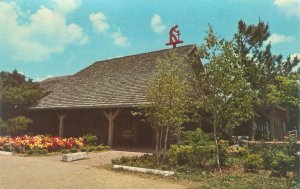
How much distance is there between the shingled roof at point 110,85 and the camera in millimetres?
20484

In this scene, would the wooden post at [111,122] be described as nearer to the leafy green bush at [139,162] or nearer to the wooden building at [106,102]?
the wooden building at [106,102]

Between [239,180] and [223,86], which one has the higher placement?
[223,86]

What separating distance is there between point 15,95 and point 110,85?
7.41m

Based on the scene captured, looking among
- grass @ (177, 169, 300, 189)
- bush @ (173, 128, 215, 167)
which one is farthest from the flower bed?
grass @ (177, 169, 300, 189)

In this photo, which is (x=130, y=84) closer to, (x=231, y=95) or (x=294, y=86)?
(x=231, y=95)

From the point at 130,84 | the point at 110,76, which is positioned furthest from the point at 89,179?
the point at 110,76

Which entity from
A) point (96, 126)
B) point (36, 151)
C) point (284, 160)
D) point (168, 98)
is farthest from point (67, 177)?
point (96, 126)

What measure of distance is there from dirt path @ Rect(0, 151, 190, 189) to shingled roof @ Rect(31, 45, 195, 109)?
6105 mm

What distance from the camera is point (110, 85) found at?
2341 cm

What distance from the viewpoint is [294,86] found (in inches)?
488

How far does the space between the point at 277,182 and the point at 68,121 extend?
19.5 m

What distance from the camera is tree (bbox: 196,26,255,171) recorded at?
12.5m

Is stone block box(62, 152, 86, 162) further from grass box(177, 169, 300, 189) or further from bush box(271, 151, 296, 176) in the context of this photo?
bush box(271, 151, 296, 176)

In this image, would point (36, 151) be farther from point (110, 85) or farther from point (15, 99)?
point (15, 99)
